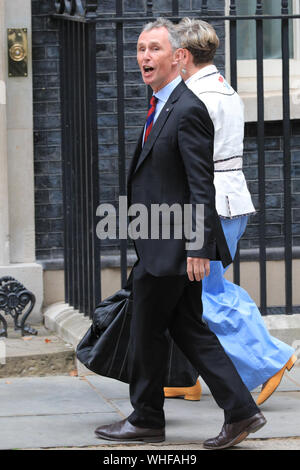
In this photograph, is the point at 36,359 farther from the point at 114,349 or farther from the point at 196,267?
the point at 196,267

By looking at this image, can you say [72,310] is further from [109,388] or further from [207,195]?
[207,195]

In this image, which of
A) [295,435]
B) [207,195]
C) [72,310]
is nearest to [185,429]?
[295,435]

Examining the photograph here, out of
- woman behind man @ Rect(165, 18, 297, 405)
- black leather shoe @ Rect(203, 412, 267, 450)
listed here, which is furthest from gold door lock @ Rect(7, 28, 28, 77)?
black leather shoe @ Rect(203, 412, 267, 450)

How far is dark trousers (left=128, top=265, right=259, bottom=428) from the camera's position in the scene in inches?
179

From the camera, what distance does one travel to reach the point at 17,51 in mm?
7105

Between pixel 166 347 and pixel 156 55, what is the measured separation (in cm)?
131

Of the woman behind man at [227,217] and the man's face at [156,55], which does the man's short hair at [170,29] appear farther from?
the woman behind man at [227,217]

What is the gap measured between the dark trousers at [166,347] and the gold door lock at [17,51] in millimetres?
2880

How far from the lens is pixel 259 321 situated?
5.47 m

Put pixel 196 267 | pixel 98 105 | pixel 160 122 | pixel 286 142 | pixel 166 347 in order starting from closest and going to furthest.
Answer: pixel 196 267
pixel 160 122
pixel 166 347
pixel 286 142
pixel 98 105

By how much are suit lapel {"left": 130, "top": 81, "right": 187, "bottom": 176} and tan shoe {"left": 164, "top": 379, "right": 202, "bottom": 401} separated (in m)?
1.56

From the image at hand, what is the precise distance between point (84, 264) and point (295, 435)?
2229mm

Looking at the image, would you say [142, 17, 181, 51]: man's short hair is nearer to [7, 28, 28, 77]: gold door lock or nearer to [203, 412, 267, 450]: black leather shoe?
[203, 412, 267, 450]: black leather shoe
